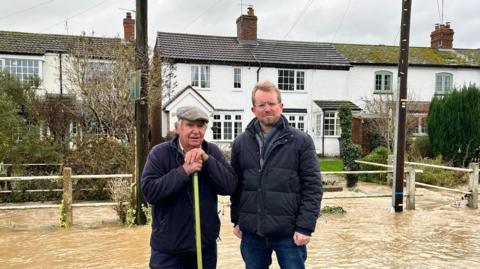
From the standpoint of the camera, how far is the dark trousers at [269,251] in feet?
10.2

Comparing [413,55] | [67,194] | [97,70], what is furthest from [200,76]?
[67,194]

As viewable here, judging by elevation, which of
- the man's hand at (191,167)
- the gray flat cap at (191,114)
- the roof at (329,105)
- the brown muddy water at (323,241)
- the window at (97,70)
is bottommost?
the brown muddy water at (323,241)

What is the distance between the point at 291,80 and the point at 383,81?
566 centimetres

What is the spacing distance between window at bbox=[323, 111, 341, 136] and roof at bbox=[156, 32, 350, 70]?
2741 millimetres

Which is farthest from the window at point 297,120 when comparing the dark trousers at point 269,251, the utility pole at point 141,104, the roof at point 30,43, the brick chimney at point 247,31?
the dark trousers at point 269,251

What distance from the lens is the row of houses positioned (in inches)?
853

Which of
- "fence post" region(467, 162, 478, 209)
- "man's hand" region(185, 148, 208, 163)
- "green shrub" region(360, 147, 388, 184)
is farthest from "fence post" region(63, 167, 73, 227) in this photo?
"green shrub" region(360, 147, 388, 184)

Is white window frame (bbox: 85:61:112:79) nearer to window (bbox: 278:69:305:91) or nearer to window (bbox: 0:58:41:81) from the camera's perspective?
window (bbox: 0:58:41:81)

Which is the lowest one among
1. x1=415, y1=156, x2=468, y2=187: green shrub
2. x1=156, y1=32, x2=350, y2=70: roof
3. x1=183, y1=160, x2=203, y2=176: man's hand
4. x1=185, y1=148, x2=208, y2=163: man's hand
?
x1=415, y1=156, x2=468, y2=187: green shrub

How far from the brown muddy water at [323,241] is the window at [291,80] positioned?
15361 millimetres

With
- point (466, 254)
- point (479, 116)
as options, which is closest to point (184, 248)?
point (466, 254)

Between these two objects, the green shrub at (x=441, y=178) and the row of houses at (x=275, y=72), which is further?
the row of houses at (x=275, y=72)

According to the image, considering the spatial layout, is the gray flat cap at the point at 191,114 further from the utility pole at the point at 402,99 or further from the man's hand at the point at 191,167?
the utility pole at the point at 402,99

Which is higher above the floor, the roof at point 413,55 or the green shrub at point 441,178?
the roof at point 413,55
